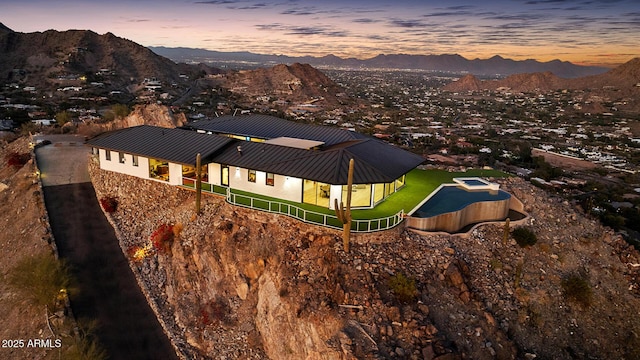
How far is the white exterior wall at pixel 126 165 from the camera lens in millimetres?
30516

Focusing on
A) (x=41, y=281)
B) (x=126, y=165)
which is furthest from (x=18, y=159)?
Answer: (x=41, y=281)

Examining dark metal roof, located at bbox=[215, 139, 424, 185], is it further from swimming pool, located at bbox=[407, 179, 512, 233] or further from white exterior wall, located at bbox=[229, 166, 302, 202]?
swimming pool, located at bbox=[407, 179, 512, 233]

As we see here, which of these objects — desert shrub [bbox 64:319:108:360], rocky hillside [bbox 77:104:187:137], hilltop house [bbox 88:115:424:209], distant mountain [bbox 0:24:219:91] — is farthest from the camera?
distant mountain [bbox 0:24:219:91]

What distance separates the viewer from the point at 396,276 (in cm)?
2064

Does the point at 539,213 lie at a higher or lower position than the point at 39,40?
lower

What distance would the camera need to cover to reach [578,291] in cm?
2392

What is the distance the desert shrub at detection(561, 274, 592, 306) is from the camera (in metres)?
23.9

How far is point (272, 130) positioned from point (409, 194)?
1355cm

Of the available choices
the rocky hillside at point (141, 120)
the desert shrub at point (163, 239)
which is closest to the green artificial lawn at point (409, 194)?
the desert shrub at point (163, 239)

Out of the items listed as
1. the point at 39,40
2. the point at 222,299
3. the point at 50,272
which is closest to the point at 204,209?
the point at 222,299

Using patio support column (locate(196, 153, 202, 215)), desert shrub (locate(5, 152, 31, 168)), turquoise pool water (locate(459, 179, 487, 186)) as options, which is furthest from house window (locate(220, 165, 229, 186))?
desert shrub (locate(5, 152, 31, 168))

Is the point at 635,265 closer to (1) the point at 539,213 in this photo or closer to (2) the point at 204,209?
(1) the point at 539,213

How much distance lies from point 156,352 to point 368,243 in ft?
38.7

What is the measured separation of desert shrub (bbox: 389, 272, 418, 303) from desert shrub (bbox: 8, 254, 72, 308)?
16.8 meters
